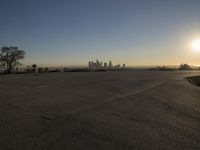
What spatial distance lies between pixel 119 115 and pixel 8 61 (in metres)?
30.7

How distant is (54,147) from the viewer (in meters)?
2.56

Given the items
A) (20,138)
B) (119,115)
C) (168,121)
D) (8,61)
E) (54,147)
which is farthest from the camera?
(8,61)

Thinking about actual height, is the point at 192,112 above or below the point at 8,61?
below

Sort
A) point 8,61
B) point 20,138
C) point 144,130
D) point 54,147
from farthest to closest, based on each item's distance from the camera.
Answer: point 8,61 < point 144,130 < point 20,138 < point 54,147

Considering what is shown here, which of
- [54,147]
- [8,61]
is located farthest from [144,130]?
[8,61]

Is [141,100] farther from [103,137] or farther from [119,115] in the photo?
[103,137]

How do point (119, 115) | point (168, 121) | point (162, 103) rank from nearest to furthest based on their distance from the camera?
point (168, 121)
point (119, 115)
point (162, 103)

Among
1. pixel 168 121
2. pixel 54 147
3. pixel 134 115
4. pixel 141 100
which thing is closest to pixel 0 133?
pixel 54 147

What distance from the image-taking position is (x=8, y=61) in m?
30.1

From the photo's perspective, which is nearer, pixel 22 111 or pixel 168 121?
pixel 168 121

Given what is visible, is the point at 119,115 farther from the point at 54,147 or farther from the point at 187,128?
the point at 54,147

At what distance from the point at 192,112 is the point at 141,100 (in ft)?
5.21

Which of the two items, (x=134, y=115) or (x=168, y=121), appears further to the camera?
(x=134, y=115)

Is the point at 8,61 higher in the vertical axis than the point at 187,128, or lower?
higher
